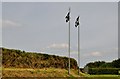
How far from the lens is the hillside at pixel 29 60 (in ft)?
102

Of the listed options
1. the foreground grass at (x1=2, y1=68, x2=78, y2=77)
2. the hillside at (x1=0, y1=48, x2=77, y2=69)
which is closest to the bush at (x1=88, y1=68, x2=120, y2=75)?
the hillside at (x1=0, y1=48, x2=77, y2=69)

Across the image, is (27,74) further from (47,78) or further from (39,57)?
(39,57)

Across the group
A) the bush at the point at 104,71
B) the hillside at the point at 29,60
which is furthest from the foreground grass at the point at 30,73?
the bush at the point at 104,71

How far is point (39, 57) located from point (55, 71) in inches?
146

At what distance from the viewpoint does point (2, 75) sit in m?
25.7

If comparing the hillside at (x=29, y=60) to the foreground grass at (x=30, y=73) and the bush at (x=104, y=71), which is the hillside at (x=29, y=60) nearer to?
the foreground grass at (x=30, y=73)

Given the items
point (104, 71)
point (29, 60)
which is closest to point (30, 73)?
point (29, 60)

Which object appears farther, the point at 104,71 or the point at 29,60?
the point at 104,71

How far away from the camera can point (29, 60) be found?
1281 inches

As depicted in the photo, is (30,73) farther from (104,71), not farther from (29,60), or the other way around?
(104,71)

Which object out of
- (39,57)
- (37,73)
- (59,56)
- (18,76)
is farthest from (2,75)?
(59,56)

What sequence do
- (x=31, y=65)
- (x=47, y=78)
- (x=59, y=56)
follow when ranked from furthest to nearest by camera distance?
(x=59, y=56) → (x=31, y=65) → (x=47, y=78)

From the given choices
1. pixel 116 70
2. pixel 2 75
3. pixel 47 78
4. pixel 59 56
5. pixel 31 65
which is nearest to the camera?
pixel 2 75

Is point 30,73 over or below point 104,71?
over
